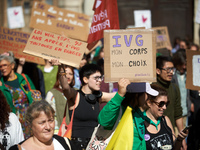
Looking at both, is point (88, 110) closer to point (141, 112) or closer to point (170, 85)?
point (141, 112)

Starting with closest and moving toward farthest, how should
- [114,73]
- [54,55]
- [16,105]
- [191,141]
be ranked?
[114,73] → [54,55] → [191,141] → [16,105]

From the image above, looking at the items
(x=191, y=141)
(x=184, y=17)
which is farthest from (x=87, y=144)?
(x=184, y=17)

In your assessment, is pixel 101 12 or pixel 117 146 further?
pixel 101 12

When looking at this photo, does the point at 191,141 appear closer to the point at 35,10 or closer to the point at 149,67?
the point at 149,67

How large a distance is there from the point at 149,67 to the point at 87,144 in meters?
1.13

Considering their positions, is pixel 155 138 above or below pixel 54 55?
below

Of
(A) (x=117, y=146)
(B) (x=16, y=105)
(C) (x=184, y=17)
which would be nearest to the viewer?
(A) (x=117, y=146)

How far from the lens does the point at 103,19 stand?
491 centimetres

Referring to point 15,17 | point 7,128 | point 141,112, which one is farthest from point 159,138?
point 15,17

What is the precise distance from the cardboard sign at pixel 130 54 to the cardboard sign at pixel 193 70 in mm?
1190

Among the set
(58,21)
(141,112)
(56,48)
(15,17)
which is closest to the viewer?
(141,112)

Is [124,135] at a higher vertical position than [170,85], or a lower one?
lower

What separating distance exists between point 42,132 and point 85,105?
964mm

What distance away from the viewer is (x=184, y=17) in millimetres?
13445
